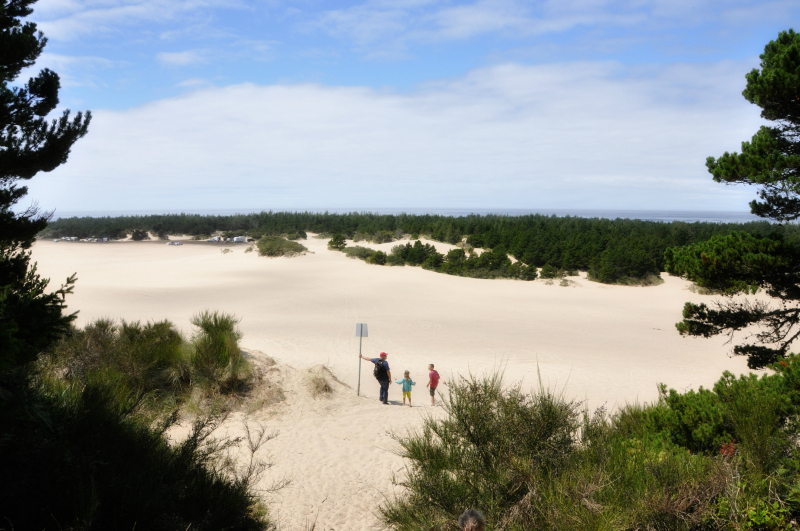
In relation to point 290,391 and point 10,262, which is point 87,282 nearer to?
point 290,391

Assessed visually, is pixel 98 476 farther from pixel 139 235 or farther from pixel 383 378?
pixel 139 235

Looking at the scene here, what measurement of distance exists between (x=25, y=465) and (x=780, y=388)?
7.58 metres

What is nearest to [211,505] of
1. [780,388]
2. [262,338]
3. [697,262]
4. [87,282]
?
[780,388]

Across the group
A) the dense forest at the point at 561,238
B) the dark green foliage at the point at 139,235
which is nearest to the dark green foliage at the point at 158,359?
the dense forest at the point at 561,238

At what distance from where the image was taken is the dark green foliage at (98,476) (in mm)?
3744

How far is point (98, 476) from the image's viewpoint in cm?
426

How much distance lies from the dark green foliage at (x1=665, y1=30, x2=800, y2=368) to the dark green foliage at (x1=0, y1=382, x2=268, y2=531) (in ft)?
23.1

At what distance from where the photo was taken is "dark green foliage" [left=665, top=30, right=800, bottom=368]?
6.80 meters

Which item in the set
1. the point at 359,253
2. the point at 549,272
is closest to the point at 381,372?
the point at 549,272

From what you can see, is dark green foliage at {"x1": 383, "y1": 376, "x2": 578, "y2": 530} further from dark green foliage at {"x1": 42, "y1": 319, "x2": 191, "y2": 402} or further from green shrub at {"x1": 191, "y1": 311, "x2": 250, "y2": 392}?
green shrub at {"x1": 191, "y1": 311, "x2": 250, "y2": 392}

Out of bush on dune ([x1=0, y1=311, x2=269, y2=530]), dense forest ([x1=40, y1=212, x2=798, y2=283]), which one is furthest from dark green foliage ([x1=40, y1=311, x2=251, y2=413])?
dense forest ([x1=40, y1=212, x2=798, y2=283])

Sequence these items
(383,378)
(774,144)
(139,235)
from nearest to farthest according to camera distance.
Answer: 1. (774,144)
2. (383,378)
3. (139,235)

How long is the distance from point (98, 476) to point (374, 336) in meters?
13.7

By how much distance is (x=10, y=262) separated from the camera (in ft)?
Answer: 17.5
